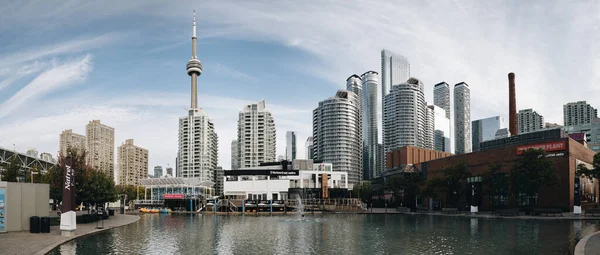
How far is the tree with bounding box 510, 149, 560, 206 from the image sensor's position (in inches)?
3211

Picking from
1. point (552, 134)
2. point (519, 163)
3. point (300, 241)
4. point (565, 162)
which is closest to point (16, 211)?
point (300, 241)

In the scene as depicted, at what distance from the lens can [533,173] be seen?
8225 cm

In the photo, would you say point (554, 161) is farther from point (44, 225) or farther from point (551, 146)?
point (44, 225)

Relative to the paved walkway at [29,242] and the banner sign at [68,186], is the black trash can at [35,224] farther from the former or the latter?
the banner sign at [68,186]

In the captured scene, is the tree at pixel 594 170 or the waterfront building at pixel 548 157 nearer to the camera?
the tree at pixel 594 170

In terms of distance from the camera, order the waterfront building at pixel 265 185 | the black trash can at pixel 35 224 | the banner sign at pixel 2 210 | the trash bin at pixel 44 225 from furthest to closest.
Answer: the waterfront building at pixel 265 185
the trash bin at pixel 44 225
the black trash can at pixel 35 224
the banner sign at pixel 2 210

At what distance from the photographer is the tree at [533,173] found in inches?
3211

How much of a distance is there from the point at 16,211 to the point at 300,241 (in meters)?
29.0

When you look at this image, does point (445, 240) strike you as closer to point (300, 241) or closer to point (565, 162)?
point (300, 241)

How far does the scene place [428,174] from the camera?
439 ft

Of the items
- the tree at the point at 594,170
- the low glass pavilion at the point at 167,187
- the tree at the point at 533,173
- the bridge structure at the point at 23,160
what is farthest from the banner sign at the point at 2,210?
the low glass pavilion at the point at 167,187

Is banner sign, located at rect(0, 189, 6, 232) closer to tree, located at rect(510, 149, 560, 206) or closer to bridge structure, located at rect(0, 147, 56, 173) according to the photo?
bridge structure, located at rect(0, 147, 56, 173)

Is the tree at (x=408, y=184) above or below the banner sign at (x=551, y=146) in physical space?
below

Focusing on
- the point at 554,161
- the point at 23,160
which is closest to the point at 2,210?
the point at 554,161
